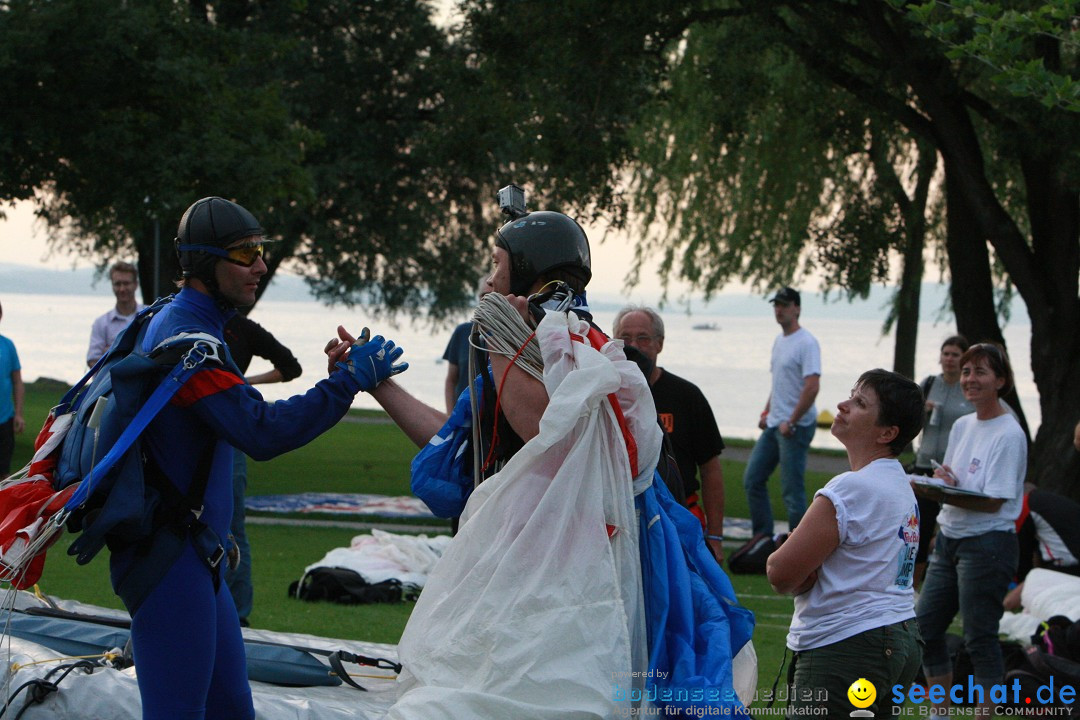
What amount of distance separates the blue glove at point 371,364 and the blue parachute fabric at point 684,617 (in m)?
0.88

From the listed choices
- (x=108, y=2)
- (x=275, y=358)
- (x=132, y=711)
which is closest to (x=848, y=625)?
(x=132, y=711)

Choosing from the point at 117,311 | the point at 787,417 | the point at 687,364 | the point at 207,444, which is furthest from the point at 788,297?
the point at 687,364

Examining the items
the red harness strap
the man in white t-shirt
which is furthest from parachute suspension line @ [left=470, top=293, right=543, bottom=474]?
the man in white t-shirt

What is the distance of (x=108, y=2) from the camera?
14.5m

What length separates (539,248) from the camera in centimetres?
398

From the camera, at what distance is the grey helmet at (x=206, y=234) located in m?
4.04

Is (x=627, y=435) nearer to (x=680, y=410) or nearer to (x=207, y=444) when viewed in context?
(x=207, y=444)

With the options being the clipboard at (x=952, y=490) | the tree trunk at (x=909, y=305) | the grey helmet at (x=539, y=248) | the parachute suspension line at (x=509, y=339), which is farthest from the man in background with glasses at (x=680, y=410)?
the tree trunk at (x=909, y=305)

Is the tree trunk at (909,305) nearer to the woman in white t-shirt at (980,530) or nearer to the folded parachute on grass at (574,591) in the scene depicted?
the woman in white t-shirt at (980,530)

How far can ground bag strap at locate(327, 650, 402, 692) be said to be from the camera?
19.1 feet

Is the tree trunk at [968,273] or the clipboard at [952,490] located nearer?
the clipboard at [952,490]

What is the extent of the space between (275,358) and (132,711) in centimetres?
299

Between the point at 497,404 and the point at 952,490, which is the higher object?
the point at 497,404

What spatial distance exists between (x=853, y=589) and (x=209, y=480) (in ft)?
6.65
